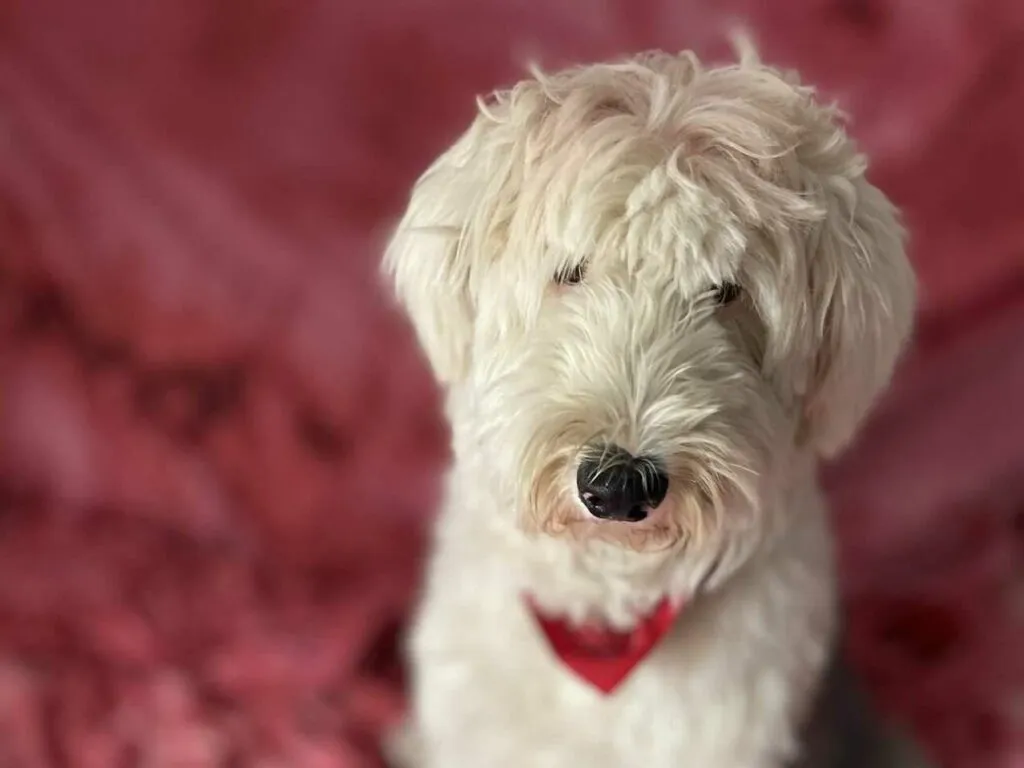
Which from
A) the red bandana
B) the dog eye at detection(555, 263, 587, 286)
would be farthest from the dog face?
the red bandana

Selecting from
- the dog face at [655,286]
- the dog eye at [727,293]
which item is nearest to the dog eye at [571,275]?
the dog face at [655,286]

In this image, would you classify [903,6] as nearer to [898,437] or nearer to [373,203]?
[898,437]

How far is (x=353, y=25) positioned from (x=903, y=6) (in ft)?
2.42

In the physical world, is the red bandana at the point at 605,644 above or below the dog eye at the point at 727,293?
below

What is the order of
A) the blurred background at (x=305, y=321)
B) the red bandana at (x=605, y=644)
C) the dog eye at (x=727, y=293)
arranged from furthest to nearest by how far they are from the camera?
1. the blurred background at (x=305, y=321)
2. the red bandana at (x=605, y=644)
3. the dog eye at (x=727, y=293)

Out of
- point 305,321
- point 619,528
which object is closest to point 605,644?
point 619,528

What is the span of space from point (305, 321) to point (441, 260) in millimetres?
723

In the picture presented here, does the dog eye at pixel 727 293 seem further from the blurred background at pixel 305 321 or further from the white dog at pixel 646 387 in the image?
the blurred background at pixel 305 321

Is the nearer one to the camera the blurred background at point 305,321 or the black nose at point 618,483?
the black nose at point 618,483

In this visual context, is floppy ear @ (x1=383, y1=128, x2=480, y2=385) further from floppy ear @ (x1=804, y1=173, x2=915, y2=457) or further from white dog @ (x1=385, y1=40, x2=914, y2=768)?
floppy ear @ (x1=804, y1=173, x2=915, y2=457)

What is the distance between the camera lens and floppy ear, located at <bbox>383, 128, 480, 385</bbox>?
1.12m

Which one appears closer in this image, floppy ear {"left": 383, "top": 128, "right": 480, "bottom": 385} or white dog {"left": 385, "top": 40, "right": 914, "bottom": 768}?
white dog {"left": 385, "top": 40, "right": 914, "bottom": 768}

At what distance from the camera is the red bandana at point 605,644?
1.20 meters

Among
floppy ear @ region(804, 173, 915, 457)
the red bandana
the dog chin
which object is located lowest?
the red bandana
